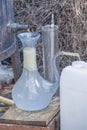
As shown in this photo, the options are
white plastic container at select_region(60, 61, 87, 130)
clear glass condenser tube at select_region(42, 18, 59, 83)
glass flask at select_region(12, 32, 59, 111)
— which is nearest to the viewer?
white plastic container at select_region(60, 61, 87, 130)

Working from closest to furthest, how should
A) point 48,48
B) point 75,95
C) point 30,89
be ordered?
1. point 75,95
2. point 30,89
3. point 48,48

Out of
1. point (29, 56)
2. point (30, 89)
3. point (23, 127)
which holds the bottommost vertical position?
point (23, 127)

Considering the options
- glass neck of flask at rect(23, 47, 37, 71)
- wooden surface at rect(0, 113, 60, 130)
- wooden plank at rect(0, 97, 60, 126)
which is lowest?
wooden surface at rect(0, 113, 60, 130)

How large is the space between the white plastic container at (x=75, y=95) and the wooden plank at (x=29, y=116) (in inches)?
2.9

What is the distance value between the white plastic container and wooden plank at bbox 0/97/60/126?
0.07 metres

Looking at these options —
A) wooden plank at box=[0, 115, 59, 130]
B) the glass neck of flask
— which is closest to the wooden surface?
wooden plank at box=[0, 115, 59, 130]

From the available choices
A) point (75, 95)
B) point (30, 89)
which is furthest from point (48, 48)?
point (75, 95)

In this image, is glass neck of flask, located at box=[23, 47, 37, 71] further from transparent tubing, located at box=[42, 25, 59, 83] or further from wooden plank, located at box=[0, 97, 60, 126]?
transparent tubing, located at box=[42, 25, 59, 83]

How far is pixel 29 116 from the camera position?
5.20 ft

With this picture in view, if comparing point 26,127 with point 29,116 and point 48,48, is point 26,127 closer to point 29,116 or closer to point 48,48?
point 29,116

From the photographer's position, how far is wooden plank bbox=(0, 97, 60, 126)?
1548mm

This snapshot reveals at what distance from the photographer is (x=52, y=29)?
2.03 meters

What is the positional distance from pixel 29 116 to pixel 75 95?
23cm

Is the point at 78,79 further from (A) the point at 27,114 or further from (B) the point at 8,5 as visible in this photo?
(B) the point at 8,5
